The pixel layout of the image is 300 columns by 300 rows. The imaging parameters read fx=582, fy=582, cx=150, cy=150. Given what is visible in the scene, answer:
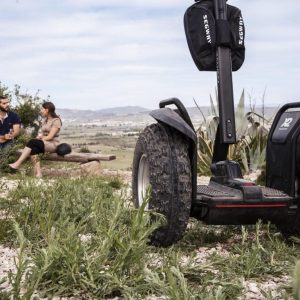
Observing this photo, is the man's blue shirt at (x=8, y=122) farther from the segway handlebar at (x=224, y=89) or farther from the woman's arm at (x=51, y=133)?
the segway handlebar at (x=224, y=89)

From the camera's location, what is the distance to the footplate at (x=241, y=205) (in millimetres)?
3570

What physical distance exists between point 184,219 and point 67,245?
902 mm

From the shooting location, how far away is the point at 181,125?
139 inches

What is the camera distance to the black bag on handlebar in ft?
13.0

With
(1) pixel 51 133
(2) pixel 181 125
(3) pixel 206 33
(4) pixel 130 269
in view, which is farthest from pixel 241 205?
(1) pixel 51 133

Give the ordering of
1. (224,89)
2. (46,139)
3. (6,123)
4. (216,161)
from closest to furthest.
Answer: (224,89) < (216,161) < (6,123) < (46,139)

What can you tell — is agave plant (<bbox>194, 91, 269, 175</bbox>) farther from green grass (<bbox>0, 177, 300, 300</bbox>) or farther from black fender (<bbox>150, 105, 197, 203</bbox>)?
green grass (<bbox>0, 177, 300, 300</bbox>)

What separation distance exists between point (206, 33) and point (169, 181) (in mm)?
1121

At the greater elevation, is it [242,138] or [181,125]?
[181,125]

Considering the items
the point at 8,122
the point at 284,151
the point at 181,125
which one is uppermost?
the point at 181,125

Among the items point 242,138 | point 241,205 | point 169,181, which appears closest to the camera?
point 169,181

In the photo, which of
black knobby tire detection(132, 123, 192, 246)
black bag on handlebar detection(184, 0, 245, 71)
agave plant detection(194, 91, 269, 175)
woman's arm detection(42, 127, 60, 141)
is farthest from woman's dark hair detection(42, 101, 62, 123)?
black knobby tire detection(132, 123, 192, 246)

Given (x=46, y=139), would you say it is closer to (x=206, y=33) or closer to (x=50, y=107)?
(x=50, y=107)

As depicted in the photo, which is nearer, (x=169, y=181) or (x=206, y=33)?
(x=169, y=181)
